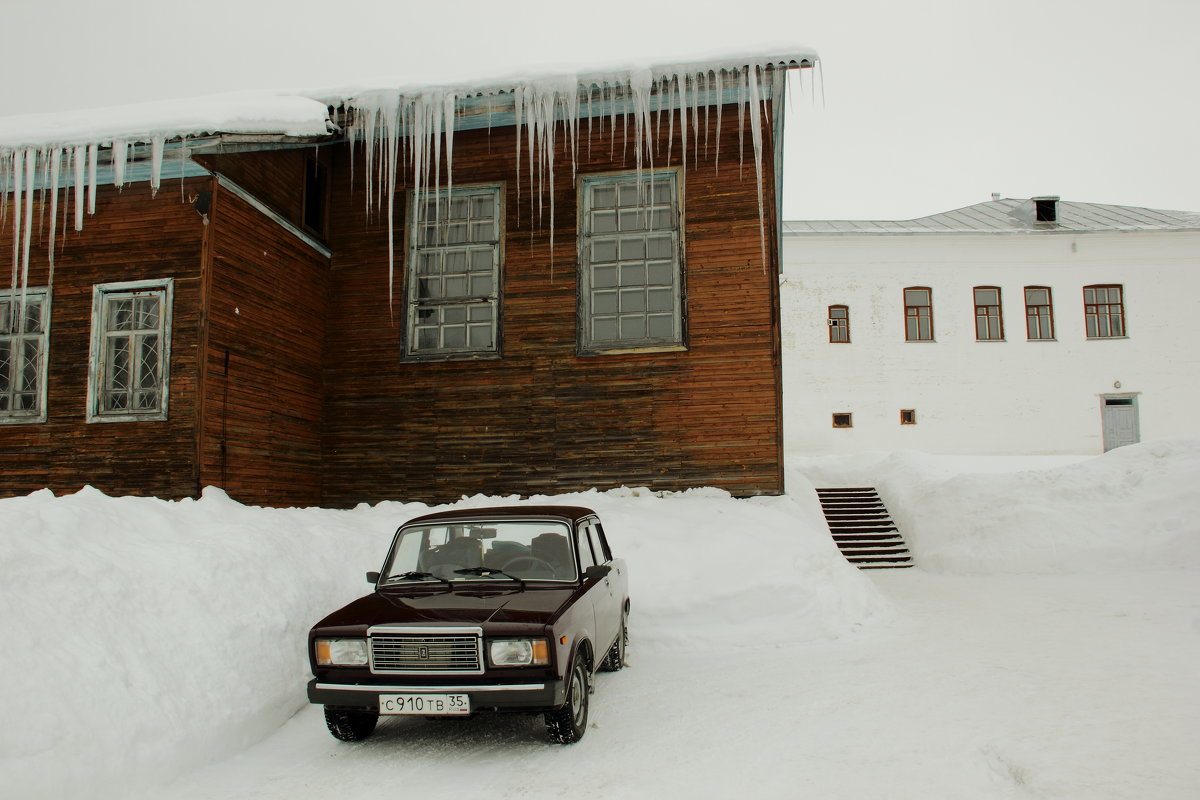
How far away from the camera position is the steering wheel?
15.9ft

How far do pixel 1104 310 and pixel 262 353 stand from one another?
24.4m

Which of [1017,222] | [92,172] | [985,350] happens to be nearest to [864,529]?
[92,172]

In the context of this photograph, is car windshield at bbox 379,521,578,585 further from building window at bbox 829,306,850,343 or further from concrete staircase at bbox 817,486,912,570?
building window at bbox 829,306,850,343

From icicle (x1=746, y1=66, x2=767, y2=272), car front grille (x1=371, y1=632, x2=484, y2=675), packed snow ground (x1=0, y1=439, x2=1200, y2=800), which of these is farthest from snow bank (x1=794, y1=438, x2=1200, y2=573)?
car front grille (x1=371, y1=632, x2=484, y2=675)

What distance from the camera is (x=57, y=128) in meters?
9.12

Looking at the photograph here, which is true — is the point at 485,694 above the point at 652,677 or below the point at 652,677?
above

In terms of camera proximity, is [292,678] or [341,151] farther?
[341,151]

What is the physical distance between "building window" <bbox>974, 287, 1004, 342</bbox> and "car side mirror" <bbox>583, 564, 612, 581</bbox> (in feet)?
72.0

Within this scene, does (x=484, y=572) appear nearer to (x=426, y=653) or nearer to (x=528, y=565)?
(x=528, y=565)

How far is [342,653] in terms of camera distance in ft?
13.4

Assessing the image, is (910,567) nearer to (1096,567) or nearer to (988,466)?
(1096,567)

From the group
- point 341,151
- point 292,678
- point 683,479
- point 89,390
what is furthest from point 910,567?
point 89,390

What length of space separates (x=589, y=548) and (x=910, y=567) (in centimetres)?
800

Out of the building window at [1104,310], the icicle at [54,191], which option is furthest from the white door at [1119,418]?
the icicle at [54,191]
